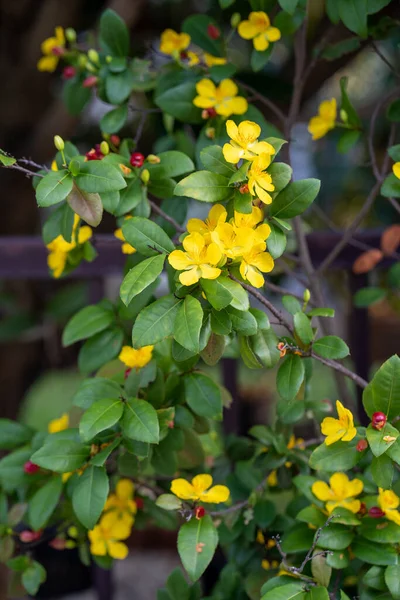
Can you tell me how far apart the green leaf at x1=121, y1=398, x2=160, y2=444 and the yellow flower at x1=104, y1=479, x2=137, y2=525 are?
0.29m

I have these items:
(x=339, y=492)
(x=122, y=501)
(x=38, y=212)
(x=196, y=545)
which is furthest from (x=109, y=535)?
(x=38, y=212)

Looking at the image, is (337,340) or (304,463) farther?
(304,463)

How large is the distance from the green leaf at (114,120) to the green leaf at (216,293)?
1.50 feet

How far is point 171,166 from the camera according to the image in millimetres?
922

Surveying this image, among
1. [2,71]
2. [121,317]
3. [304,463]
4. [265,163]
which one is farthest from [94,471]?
[2,71]

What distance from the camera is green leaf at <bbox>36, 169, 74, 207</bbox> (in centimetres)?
77

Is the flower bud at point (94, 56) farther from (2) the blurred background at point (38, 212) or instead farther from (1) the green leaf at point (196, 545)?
(1) the green leaf at point (196, 545)

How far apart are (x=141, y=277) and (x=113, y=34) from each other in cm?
57

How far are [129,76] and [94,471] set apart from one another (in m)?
0.64

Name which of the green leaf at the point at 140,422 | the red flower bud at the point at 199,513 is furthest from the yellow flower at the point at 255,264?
the red flower bud at the point at 199,513

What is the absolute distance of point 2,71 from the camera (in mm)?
2254

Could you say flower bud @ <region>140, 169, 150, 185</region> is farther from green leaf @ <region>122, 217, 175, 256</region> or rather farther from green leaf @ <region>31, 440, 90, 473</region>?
A: green leaf @ <region>31, 440, 90, 473</region>

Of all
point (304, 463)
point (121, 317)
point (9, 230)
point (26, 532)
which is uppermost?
point (121, 317)

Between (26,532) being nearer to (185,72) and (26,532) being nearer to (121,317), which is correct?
(121,317)
